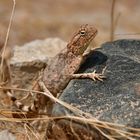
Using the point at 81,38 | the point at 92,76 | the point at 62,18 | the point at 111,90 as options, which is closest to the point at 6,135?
the point at 92,76

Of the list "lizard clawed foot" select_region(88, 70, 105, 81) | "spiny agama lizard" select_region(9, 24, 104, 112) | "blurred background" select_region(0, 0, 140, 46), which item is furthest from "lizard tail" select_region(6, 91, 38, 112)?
"blurred background" select_region(0, 0, 140, 46)

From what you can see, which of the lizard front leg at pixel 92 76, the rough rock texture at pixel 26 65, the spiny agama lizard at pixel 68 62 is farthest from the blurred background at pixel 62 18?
the lizard front leg at pixel 92 76

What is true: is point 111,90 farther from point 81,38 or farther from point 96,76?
point 81,38

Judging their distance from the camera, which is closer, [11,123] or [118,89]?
[118,89]

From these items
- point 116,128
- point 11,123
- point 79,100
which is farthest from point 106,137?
point 11,123

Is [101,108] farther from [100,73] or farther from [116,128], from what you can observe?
[100,73]

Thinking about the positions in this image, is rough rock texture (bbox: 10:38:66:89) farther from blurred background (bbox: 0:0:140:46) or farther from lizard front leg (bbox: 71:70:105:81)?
blurred background (bbox: 0:0:140:46)

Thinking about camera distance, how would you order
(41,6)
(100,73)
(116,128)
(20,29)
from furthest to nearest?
(41,6)
(20,29)
(100,73)
(116,128)

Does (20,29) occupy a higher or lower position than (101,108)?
lower
